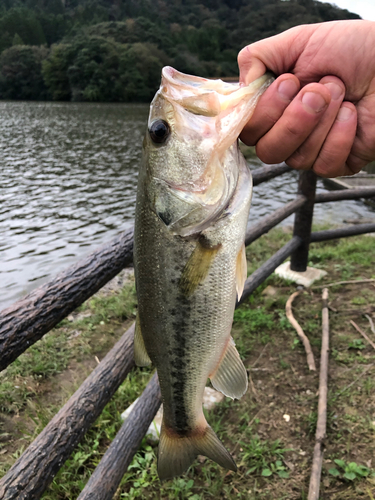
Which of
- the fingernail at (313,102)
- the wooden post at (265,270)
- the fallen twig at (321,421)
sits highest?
the fingernail at (313,102)

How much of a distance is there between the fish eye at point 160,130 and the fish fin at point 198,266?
0.39m

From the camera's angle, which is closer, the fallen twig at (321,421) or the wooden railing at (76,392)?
the wooden railing at (76,392)

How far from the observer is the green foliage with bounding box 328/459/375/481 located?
8.01 feet

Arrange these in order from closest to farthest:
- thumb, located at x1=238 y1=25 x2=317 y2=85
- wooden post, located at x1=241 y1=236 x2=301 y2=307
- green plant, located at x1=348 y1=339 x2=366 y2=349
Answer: thumb, located at x1=238 y1=25 x2=317 y2=85 → green plant, located at x1=348 y1=339 x2=366 y2=349 → wooden post, located at x1=241 y1=236 x2=301 y2=307

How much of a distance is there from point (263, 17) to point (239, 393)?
103m

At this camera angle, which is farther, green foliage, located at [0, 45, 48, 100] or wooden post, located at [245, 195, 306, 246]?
green foliage, located at [0, 45, 48, 100]

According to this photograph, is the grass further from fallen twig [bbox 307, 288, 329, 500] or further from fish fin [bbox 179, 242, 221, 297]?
fish fin [bbox 179, 242, 221, 297]

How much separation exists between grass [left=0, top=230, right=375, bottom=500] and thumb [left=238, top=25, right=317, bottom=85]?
2.42 meters

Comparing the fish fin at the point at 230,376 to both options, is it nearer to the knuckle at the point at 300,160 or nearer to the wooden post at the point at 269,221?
the knuckle at the point at 300,160

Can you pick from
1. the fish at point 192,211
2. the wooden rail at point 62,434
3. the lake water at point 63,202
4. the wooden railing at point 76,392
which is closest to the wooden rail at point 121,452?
the wooden railing at point 76,392

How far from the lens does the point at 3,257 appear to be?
26.4 feet

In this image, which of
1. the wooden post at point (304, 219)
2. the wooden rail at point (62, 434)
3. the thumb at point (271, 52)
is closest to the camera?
the thumb at point (271, 52)

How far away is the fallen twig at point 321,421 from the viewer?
7.65 ft

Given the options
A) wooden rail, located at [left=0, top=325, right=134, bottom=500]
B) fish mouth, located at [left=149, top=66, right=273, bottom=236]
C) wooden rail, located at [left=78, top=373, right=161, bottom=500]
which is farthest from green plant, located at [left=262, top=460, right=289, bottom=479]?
fish mouth, located at [left=149, top=66, right=273, bottom=236]
